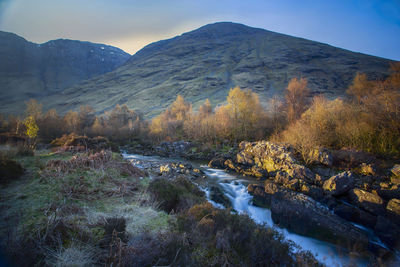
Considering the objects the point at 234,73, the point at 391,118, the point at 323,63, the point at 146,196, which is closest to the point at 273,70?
the point at 234,73

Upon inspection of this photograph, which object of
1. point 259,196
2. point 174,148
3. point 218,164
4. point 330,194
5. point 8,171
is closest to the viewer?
point 8,171

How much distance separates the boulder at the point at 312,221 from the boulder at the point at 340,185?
2.72 metres

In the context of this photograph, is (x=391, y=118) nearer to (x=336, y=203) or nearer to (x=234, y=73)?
(x=336, y=203)

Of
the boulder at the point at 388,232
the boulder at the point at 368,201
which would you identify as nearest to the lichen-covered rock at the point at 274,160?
the boulder at the point at 368,201

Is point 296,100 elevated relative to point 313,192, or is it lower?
elevated

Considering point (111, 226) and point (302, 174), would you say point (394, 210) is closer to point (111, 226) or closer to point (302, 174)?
point (302, 174)

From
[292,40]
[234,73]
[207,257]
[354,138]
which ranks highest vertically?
[292,40]

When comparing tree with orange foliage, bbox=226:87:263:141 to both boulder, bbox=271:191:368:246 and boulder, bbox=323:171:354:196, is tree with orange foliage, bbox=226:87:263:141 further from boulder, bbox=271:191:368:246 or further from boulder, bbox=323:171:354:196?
boulder, bbox=271:191:368:246

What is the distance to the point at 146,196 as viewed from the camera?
6762 mm

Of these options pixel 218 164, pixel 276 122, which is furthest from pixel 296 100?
pixel 218 164

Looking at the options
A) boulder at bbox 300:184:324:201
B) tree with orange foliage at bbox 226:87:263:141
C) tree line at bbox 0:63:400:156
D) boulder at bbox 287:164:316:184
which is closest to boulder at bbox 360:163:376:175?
tree line at bbox 0:63:400:156

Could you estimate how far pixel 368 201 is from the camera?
12883 millimetres

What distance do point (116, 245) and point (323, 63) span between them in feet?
523

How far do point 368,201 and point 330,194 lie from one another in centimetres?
230
